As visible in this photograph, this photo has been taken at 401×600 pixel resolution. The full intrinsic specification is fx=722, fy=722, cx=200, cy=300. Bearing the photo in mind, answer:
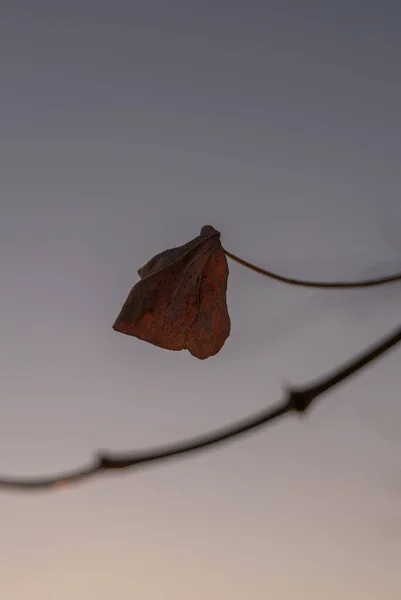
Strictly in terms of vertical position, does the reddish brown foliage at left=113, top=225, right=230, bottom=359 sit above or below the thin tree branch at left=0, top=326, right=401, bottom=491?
above

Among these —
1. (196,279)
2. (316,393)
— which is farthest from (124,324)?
(316,393)

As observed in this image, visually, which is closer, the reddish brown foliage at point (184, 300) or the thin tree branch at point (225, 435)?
the thin tree branch at point (225, 435)

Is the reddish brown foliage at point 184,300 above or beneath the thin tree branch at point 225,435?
above

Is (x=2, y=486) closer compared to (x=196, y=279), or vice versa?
(x=2, y=486)

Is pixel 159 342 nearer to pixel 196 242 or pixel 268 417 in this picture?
pixel 196 242

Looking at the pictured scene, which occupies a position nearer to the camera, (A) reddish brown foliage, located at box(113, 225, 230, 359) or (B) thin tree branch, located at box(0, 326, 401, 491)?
(B) thin tree branch, located at box(0, 326, 401, 491)
